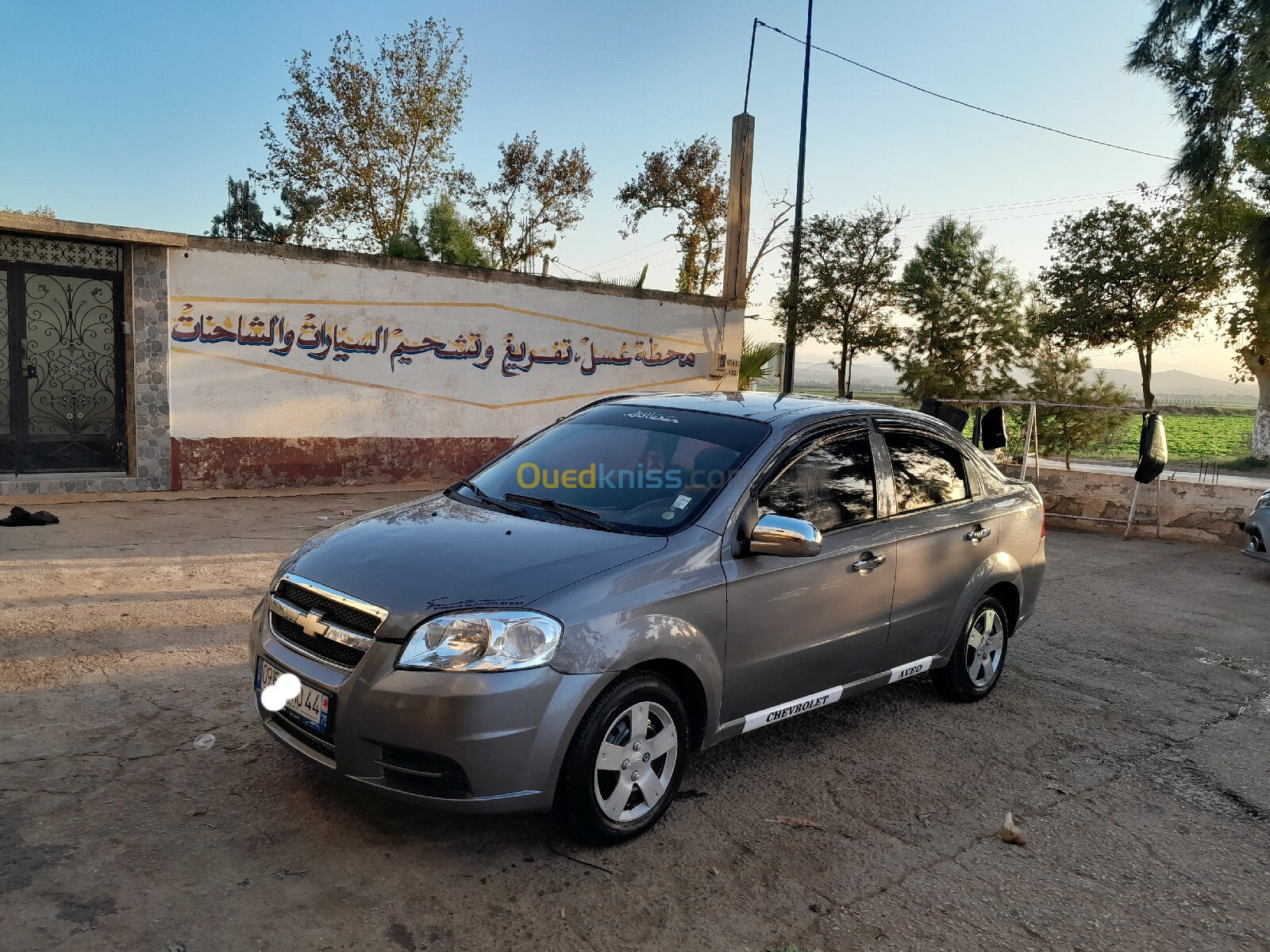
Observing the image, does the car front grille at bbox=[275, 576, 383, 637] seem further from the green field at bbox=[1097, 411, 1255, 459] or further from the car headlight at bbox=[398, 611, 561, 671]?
the green field at bbox=[1097, 411, 1255, 459]

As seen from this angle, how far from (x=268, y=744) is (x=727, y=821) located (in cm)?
195

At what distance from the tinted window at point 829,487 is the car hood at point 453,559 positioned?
71cm

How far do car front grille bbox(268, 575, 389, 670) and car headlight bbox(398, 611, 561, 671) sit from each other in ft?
0.58

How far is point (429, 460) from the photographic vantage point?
542 inches

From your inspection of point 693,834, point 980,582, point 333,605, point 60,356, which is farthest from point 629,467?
point 60,356

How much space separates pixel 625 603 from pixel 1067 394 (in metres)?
25.9

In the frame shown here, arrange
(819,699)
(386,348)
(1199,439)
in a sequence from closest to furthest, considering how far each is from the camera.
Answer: (819,699) → (386,348) → (1199,439)

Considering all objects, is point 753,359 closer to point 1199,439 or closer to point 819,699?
point 819,699

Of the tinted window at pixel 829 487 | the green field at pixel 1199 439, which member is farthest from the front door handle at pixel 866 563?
the green field at pixel 1199 439

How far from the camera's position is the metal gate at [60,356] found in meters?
10.6

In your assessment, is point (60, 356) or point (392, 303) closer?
point (60, 356)

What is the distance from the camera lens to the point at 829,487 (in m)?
4.10

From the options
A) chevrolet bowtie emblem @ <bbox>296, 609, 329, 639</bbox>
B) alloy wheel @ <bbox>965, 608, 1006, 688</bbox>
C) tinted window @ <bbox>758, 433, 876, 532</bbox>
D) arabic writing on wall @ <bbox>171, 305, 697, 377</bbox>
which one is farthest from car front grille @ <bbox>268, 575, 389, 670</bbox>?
arabic writing on wall @ <bbox>171, 305, 697, 377</bbox>

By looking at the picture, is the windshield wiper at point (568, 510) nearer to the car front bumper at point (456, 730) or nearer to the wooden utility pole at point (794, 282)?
the car front bumper at point (456, 730)
